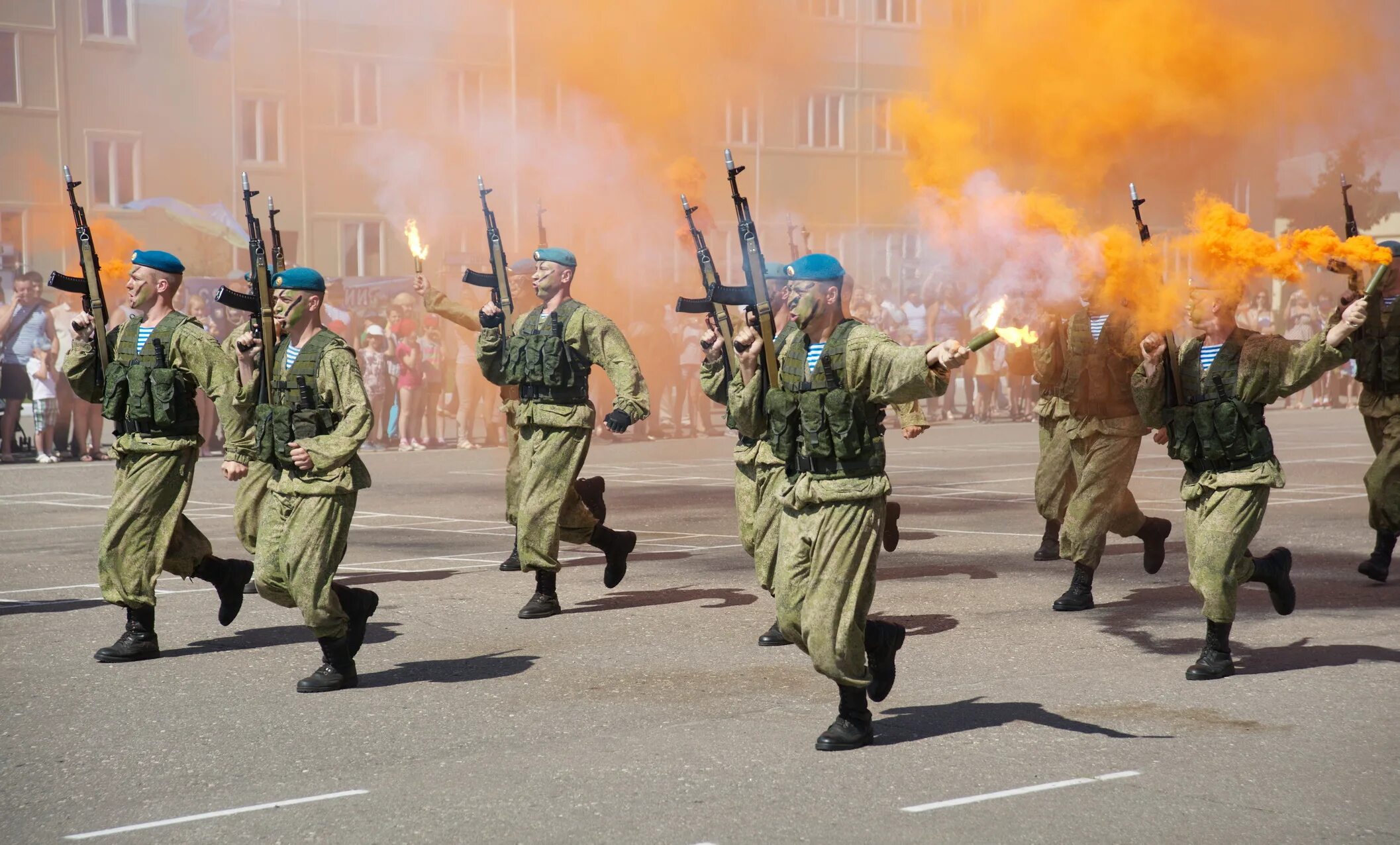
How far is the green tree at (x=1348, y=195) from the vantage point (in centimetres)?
1590

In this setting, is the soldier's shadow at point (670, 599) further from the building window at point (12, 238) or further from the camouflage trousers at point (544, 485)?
the building window at point (12, 238)

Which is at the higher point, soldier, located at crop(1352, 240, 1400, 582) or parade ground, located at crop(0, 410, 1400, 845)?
soldier, located at crop(1352, 240, 1400, 582)

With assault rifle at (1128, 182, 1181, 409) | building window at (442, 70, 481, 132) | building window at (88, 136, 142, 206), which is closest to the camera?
assault rifle at (1128, 182, 1181, 409)

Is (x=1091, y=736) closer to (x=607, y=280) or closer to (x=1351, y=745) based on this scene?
(x=1351, y=745)

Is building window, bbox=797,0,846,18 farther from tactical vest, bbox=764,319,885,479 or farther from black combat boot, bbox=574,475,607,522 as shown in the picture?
tactical vest, bbox=764,319,885,479

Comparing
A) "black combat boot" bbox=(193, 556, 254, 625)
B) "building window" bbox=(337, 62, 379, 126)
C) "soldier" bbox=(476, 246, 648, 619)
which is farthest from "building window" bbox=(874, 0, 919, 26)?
"black combat boot" bbox=(193, 556, 254, 625)

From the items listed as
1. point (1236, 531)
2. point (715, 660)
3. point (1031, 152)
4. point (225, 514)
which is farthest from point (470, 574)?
point (1031, 152)

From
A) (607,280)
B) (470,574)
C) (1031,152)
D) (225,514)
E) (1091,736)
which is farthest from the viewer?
(607,280)

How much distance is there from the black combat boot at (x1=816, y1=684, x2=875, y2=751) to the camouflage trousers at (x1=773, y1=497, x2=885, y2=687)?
1.8 inches

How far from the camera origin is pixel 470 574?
36.7 ft

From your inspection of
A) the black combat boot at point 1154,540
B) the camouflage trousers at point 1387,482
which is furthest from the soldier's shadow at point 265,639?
the camouflage trousers at point 1387,482

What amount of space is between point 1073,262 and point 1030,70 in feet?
20.5

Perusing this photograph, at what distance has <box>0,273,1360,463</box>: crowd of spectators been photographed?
18.8 m

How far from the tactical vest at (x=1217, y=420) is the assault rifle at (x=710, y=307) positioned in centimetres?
211
